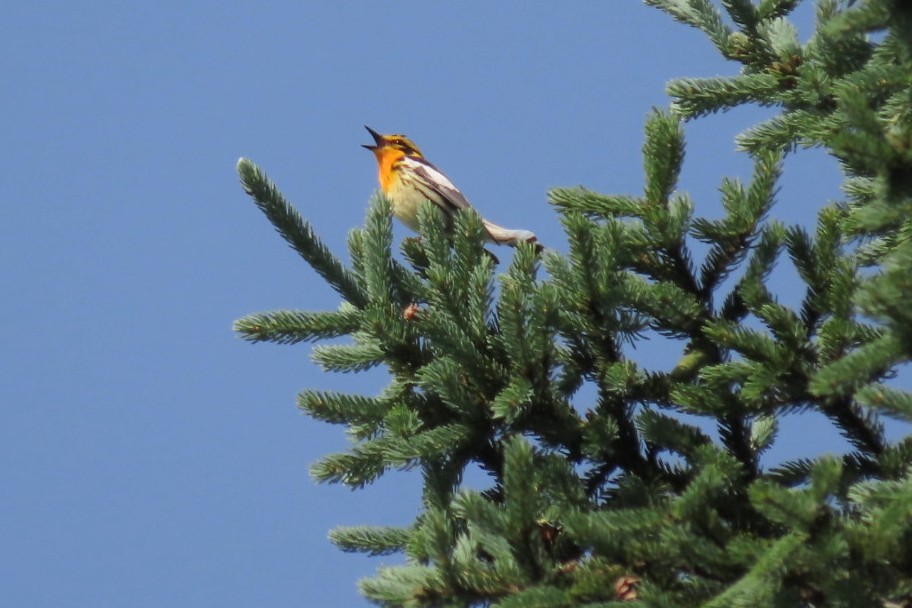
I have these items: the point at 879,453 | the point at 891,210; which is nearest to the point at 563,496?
the point at 879,453

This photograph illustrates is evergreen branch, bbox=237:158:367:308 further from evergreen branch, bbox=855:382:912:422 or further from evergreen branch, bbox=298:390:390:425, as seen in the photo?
evergreen branch, bbox=855:382:912:422

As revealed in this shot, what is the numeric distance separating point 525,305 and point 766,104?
166 cm

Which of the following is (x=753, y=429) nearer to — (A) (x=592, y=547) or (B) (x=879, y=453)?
(B) (x=879, y=453)

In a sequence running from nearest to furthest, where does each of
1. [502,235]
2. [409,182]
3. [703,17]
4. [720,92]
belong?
[720,92] → [703,17] → [502,235] → [409,182]

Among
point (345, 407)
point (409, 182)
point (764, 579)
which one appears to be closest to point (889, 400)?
point (764, 579)

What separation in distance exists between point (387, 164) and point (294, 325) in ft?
16.1

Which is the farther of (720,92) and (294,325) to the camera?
(720,92)

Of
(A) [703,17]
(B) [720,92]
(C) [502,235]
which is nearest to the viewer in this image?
(B) [720,92]

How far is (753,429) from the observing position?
12.4ft

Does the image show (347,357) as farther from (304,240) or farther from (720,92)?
(720,92)

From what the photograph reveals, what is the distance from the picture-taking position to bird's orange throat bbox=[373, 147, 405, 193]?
833cm

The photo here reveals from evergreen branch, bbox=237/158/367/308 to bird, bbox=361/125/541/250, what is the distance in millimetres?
2813

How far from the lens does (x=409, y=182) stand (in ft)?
26.0

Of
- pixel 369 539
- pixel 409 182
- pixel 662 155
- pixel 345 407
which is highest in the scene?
pixel 409 182
